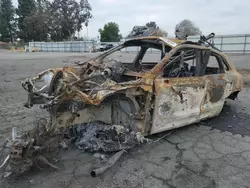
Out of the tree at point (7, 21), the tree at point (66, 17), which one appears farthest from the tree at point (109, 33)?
the tree at point (7, 21)

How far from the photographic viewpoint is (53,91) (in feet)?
11.4

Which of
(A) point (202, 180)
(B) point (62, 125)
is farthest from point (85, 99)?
(A) point (202, 180)

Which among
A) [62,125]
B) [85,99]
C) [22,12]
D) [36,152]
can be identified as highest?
[22,12]

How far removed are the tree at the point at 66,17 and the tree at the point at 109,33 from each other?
20.6 feet

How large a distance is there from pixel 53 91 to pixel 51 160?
0.99m

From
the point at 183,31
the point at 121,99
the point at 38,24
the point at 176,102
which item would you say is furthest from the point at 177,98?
the point at 38,24

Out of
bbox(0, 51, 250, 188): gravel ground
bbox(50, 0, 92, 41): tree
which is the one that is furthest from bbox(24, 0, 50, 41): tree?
bbox(0, 51, 250, 188): gravel ground

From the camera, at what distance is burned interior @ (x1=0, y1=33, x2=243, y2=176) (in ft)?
9.89

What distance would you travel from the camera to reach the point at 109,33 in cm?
6725

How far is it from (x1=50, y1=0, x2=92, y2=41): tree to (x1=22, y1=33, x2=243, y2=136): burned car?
6455 cm

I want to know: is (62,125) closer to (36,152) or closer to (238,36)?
(36,152)

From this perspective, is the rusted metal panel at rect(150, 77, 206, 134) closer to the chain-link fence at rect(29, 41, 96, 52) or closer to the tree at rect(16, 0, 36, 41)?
the chain-link fence at rect(29, 41, 96, 52)

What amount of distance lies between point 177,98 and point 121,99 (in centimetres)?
92

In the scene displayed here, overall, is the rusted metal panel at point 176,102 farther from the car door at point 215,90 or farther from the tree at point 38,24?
the tree at point 38,24
